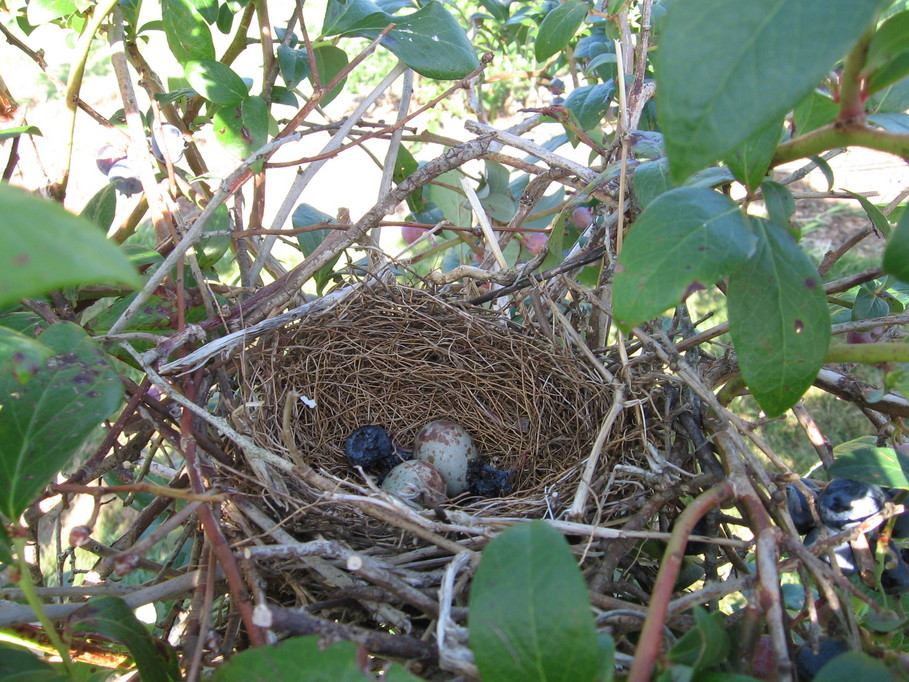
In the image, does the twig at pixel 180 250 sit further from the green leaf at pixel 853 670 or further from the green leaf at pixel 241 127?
the green leaf at pixel 853 670

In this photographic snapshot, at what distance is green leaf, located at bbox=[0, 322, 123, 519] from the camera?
1.72ft

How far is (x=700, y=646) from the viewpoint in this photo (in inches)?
16.9

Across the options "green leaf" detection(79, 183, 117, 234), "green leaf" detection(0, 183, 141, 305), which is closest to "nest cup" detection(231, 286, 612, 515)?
"green leaf" detection(79, 183, 117, 234)

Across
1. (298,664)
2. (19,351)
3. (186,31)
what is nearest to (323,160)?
(186,31)

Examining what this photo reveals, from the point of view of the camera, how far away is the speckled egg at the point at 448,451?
1.15 meters

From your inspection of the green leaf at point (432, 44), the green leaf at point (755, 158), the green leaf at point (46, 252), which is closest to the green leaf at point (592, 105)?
the green leaf at point (432, 44)

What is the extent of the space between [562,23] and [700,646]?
93 cm

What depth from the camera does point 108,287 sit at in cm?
83

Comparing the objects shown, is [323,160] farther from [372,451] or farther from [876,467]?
[876,467]

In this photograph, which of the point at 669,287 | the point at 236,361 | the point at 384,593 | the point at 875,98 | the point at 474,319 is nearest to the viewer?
the point at 669,287

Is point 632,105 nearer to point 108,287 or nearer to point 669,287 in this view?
point 669,287

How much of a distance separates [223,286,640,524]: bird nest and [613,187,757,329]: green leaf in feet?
1.59

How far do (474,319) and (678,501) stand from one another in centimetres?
48

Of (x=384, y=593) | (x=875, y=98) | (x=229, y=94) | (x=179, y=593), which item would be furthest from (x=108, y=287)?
(x=875, y=98)
